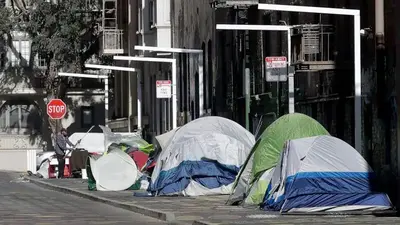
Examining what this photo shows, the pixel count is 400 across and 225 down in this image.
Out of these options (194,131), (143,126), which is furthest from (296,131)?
(143,126)

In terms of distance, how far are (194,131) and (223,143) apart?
3.41 ft

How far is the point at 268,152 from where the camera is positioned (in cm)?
2645

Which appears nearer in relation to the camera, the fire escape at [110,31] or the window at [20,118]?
the fire escape at [110,31]

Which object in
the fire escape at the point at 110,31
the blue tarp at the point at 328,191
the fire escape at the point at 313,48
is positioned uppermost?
the fire escape at the point at 110,31

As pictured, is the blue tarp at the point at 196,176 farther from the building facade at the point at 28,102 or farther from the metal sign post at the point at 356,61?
the building facade at the point at 28,102

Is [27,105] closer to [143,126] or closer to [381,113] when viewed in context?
[143,126]

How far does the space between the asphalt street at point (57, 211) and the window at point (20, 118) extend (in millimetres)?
38596

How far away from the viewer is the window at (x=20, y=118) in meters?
73.5

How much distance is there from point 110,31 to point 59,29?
6.48 metres

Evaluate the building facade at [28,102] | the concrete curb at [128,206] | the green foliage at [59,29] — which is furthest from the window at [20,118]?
the concrete curb at [128,206]

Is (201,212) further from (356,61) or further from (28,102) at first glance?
(28,102)

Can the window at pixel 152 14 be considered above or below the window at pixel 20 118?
above

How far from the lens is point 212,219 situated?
21750 mm

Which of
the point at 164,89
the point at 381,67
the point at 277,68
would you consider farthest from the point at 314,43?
the point at 164,89
